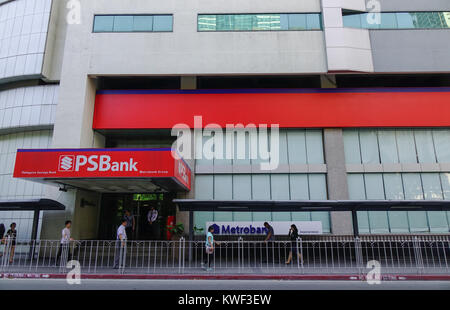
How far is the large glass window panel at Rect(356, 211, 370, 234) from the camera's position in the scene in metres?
17.2

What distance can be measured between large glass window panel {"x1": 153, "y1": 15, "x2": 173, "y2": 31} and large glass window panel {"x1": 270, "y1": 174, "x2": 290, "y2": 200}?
38.3 feet

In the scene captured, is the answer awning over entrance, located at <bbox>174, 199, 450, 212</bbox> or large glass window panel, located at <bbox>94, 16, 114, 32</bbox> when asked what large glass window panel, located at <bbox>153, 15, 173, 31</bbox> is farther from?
awning over entrance, located at <bbox>174, 199, 450, 212</bbox>

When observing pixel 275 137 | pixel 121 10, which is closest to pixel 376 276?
pixel 275 137

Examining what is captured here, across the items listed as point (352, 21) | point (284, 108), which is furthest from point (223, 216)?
point (352, 21)

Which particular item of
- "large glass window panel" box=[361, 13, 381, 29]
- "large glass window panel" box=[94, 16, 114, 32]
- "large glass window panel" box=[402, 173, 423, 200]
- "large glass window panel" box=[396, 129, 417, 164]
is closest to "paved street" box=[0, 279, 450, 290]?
"large glass window panel" box=[402, 173, 423, 200]

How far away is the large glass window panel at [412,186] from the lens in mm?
17656

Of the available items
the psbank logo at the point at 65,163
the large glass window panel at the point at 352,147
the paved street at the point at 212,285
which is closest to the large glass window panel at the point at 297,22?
the large glass window panel at the point at 352,147

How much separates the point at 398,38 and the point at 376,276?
1516 cm

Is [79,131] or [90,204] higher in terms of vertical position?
[79,131]

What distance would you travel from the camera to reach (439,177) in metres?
17.8

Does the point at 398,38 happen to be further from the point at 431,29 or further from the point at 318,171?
the point at 318,171

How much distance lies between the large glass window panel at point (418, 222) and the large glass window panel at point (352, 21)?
12.2m

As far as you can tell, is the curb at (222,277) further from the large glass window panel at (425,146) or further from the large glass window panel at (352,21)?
the large glass window panel at (352,21)

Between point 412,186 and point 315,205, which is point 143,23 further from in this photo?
point 412,186
